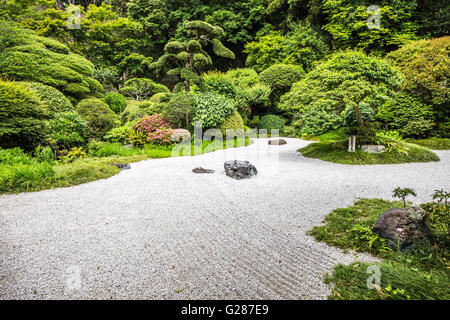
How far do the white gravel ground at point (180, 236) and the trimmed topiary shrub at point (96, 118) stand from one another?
3.56 meters

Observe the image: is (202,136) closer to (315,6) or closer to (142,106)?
(142,106)

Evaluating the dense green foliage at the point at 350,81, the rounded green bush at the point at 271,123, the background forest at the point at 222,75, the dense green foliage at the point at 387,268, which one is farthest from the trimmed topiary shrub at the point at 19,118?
the rounded green bush at the point at 271,123

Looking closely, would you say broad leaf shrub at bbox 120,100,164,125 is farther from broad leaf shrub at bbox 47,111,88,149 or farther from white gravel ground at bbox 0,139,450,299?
white gravel ground at bbox 0,139,450,299

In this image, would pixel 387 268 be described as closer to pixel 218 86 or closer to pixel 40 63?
pixel 218 86

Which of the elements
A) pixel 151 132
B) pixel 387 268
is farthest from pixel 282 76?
pixel 387 268

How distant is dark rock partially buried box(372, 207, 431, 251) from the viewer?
151 centimetres

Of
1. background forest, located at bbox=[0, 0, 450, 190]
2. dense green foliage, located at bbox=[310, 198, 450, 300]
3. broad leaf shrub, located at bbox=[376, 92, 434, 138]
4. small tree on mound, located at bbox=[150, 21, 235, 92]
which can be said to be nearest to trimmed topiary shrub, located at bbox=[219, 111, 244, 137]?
background forest, located at bbox=[0, 0, 450, 190]

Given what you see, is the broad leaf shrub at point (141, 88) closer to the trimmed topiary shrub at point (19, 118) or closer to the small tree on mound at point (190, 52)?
the small tree on mound at point (190, 52)

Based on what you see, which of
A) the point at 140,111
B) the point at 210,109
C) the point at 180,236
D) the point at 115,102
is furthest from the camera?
the point at 115,102

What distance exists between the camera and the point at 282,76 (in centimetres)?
1091

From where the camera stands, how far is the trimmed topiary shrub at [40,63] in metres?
5.76

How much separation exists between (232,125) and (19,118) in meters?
6.15

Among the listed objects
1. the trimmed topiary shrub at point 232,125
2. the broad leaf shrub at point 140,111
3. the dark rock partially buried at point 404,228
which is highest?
the broad leaf shrub at point 140,111

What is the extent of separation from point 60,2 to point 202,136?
18506 millimetres
